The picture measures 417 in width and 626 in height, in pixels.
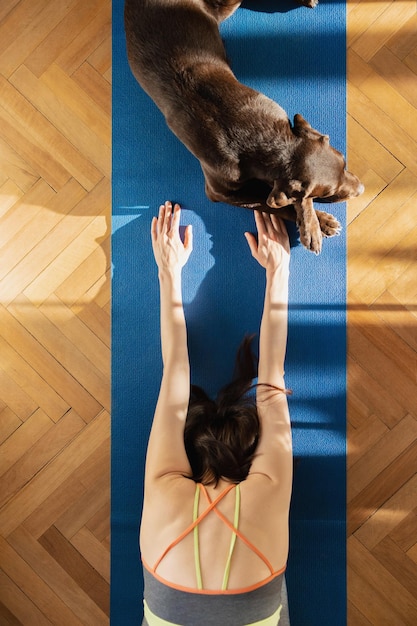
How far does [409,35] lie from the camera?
189cm

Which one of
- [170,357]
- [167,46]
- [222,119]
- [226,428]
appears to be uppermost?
[167,46]

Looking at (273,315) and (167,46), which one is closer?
(167,46)

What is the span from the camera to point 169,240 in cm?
189

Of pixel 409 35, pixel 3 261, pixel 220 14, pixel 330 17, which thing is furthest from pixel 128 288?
pixel 409 35

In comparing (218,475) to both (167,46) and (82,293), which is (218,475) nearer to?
(82,293)

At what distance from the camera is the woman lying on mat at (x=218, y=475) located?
140 cm

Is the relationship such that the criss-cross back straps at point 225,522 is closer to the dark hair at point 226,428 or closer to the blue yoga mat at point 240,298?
the dark hair at point 226,428

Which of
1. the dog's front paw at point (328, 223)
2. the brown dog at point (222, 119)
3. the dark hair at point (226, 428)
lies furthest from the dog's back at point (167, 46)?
the dark hair at point (226, 428)

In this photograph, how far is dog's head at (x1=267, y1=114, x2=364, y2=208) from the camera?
4.76ft

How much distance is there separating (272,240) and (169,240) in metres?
0.35

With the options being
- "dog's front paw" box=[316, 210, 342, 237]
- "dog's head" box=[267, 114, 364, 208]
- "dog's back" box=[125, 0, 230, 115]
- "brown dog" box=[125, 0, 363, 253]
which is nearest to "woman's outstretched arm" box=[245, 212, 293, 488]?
"dog's front paw" box=[316, 210, 342, 237]

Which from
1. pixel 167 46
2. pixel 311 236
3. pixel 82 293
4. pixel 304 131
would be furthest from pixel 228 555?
pixel 167 46

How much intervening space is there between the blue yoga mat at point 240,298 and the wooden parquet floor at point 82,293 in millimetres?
52

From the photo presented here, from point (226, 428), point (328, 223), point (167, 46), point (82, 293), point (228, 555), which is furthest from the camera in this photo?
point (82, 293)
